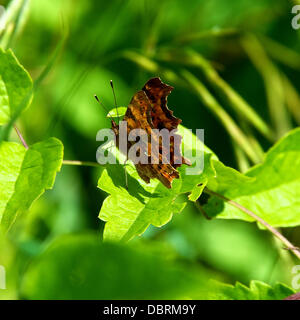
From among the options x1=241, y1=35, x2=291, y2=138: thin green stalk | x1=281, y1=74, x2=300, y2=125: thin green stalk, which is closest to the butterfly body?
x1=241, y1=35, x2=291, y2=138: thin green stalk

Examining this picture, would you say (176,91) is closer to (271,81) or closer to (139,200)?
(271,81)

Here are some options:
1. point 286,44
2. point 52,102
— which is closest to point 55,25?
point 52,102

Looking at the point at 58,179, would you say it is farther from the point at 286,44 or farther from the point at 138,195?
the point at 286,44

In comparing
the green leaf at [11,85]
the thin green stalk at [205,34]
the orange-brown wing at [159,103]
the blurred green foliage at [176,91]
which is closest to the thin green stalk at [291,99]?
the blurred green foliage at [176,91]

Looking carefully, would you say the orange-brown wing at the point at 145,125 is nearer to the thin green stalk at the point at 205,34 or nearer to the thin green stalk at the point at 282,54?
the thin green stalk at the point at 205,34

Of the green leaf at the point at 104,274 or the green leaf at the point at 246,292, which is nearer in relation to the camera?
the green leaf at the point at 104,274

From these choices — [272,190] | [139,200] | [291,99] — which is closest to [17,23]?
[139,200]
